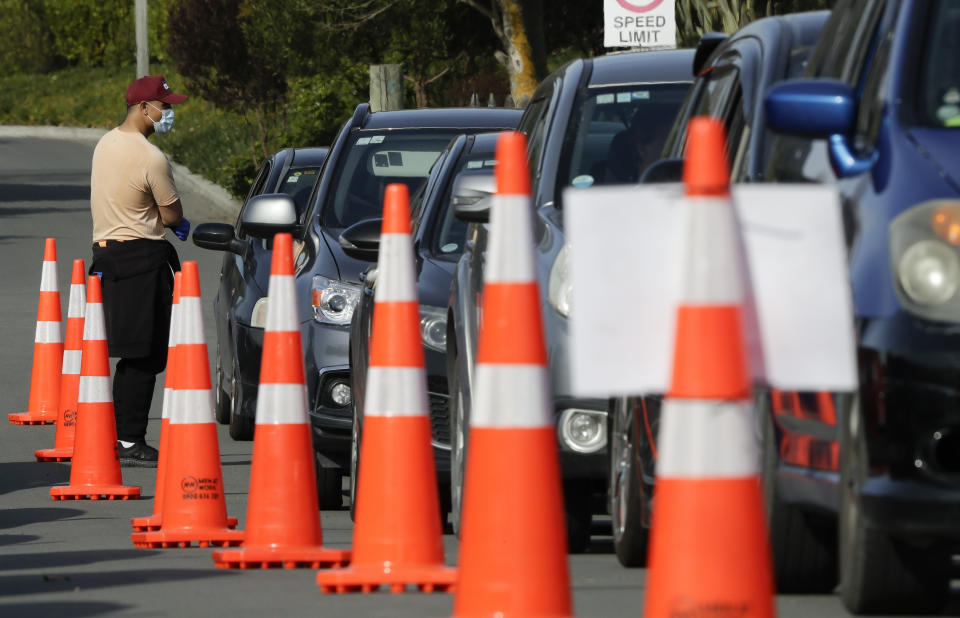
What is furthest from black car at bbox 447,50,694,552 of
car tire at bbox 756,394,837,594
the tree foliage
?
the tree foliage

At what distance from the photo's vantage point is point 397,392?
619 cm

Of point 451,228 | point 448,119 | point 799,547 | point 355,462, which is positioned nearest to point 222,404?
point 448,119

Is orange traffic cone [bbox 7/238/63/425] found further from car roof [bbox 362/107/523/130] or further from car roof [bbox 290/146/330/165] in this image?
car roof [bbox 362/107/523/130]

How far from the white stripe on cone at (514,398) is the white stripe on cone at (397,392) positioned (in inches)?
48.4

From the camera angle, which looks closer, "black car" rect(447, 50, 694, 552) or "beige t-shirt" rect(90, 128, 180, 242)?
"black car" rect(447, 50, 694, 552)

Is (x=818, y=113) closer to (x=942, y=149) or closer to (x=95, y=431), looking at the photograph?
(x=942, y=149)

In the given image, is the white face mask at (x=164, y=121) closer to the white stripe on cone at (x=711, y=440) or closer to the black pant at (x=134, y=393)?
the black pant at (x=134, y=393)

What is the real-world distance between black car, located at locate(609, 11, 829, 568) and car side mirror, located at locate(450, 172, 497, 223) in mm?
736

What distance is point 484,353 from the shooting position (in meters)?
5.00

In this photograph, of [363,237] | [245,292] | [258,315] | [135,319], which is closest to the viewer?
[363,237]

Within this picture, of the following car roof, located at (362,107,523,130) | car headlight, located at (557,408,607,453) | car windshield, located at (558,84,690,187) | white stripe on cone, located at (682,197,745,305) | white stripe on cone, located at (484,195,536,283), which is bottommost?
car headlight, located at (557,408,607,453)

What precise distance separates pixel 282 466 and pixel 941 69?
9.04ft

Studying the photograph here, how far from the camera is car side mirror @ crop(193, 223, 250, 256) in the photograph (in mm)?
13883

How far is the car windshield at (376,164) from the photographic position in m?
12.0
